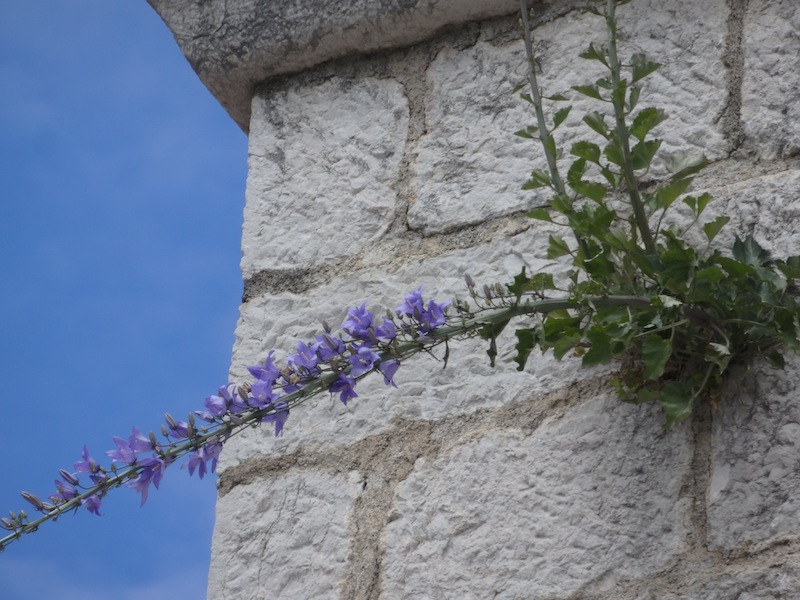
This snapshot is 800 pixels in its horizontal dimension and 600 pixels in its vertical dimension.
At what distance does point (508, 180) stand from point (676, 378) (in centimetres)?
44

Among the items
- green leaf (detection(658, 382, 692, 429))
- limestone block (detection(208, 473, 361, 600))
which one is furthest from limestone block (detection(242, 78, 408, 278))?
green leaf (detection(658, 382, 692, 429))

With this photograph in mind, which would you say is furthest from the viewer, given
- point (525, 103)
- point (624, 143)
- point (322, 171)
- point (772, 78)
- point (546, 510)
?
point (322, 171)

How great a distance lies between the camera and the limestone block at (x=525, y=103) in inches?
66.8

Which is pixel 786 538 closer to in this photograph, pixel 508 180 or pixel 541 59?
pixel 508 180

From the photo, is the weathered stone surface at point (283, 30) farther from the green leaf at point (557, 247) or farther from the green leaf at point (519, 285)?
the green leaf at point (519, 285)

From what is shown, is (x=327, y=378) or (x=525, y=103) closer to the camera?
(x=327, y=378)

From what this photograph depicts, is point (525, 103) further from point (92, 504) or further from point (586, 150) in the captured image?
point (92, 504)

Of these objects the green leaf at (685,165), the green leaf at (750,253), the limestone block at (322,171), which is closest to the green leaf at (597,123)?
the green leaf at (685,165)

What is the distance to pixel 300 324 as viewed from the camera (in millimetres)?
1840

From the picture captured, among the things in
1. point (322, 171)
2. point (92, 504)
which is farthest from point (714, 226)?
point (92, 504)

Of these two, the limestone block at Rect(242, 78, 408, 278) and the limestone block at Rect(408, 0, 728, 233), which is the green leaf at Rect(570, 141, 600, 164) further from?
the limestone block at Rect(242, 78, 408, 278)

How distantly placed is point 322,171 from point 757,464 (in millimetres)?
875

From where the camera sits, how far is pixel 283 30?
6.57 feet

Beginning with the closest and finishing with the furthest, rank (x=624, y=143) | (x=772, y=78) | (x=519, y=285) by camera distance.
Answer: (x=519, y=285), (x=624, y=143), (x=772, y=78)
